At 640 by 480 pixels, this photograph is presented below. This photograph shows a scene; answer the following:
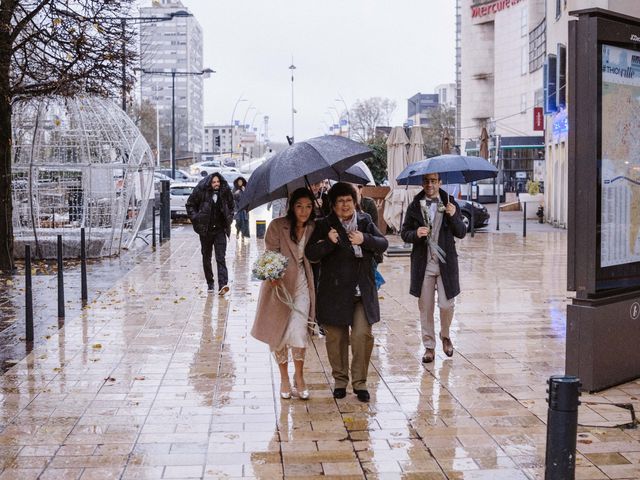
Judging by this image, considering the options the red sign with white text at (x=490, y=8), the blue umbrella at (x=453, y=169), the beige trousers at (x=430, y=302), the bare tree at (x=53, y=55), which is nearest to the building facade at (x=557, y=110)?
the bare tree at (x=53, y=55)

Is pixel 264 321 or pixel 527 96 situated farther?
pixel 527 96

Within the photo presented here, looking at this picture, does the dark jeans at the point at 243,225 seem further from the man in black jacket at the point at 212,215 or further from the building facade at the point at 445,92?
the building facade at the point at 445,92

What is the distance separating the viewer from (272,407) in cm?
690

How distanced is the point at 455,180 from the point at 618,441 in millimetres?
5286

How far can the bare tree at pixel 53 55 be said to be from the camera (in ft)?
50.0

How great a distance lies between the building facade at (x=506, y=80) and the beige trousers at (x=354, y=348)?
42663mm

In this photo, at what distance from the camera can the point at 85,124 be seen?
19.2m

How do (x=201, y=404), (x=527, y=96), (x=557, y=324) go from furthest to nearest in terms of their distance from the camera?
(x=527, y=96), (x=557, y=324), (x=201, y=404)

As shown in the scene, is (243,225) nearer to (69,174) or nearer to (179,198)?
(69,174)

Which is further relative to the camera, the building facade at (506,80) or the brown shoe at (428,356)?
the building facade at (506,80)

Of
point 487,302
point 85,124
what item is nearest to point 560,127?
point 85,124

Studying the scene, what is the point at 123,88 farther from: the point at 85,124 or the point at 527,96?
the point at 527,96

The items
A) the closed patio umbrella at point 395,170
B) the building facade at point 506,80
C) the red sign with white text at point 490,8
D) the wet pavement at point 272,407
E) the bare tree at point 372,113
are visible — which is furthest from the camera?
the bare tree at point 372,113

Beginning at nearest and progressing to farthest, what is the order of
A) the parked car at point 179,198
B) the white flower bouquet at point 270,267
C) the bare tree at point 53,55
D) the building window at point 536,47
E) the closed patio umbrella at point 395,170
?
1. the white flower bouquet at point 270,267
2. the bare tree at point 53,55
3. the closed patio umbrella at point 395,170
4. the parked car at point 179,198
5. the building window at point 536,47
